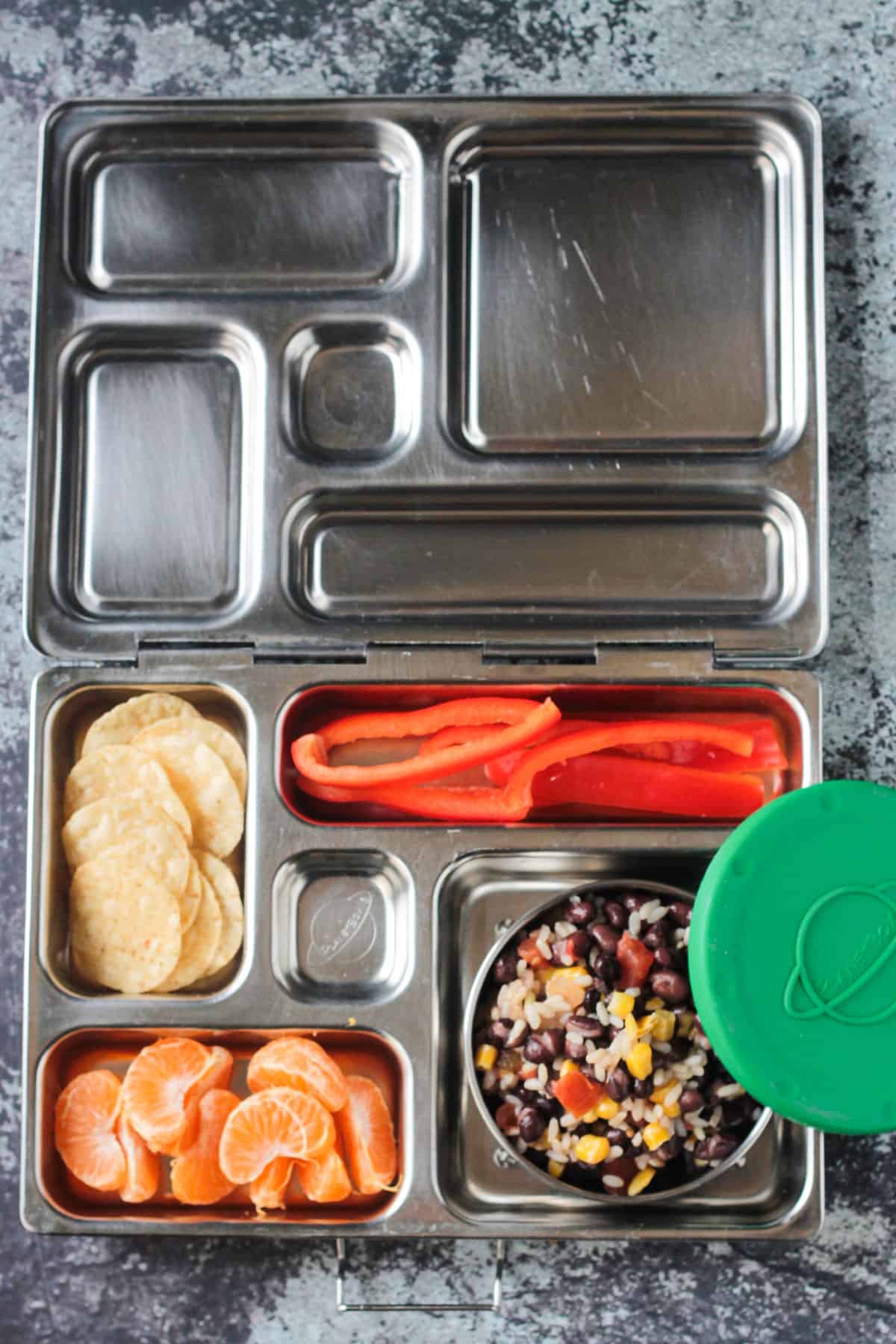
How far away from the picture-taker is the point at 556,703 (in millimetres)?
2041

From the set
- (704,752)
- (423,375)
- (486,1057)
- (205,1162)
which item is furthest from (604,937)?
(423,375)

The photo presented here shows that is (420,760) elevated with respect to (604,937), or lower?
elevated

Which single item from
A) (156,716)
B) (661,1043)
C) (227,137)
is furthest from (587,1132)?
(227,137)

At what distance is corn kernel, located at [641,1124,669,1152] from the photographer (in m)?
1.83

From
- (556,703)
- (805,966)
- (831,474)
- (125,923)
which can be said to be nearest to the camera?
(805,966)

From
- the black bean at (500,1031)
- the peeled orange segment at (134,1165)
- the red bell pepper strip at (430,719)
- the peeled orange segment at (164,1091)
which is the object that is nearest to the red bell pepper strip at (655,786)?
the red bell pepper strip at (430,719)

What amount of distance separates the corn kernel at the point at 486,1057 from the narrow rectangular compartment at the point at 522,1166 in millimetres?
73

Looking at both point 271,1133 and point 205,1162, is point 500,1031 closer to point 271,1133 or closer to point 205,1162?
point 271,1133

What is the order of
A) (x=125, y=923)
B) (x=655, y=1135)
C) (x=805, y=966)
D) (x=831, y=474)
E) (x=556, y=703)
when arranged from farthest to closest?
(x=831, y=474)
(x=556, y=703)
(x=125, y=923)
(x=655, y=1135)
(x=805, y=966)

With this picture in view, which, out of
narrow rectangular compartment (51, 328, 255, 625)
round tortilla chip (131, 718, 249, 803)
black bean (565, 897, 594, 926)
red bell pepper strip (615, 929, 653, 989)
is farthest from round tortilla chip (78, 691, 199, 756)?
red bell pepper strip (615, 929, 653, 989)

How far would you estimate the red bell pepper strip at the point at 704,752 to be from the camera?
2008mm

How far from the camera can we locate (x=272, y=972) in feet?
6.38

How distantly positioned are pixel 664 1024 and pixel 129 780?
0.93 m

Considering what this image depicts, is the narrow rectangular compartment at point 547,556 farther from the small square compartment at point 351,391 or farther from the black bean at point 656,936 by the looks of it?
the black bean at point 656,936
